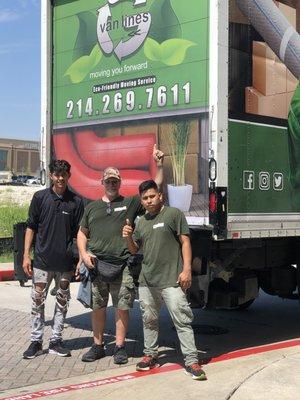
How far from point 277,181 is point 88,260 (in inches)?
80.5

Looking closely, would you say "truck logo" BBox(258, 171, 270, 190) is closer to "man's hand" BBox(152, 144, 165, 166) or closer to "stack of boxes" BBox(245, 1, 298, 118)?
"stack of boxes" BBox(245, 1, 298, 118)

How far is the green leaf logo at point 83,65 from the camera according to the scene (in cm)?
688

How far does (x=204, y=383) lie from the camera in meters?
5.24

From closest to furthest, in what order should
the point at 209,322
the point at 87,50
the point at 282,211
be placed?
the point at 282,211, the point at 87,50, the point at 209,322

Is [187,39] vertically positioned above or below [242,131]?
above

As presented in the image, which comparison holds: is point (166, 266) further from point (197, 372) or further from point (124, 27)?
point (124, 27)

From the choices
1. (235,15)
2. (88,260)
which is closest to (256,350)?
(88,260)

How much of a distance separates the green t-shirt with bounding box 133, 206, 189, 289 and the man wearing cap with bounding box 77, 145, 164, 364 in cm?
44

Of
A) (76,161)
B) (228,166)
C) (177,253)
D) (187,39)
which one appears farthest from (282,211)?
(76,161)

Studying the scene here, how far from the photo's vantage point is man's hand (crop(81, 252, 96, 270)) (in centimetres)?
579

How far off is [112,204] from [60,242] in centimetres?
66

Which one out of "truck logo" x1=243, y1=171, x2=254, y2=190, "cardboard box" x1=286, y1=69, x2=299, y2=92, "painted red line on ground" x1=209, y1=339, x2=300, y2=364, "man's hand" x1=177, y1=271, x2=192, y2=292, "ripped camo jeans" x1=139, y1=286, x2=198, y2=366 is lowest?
"painted red line on ground" x1=209, y1=339, x2=300, y2=364

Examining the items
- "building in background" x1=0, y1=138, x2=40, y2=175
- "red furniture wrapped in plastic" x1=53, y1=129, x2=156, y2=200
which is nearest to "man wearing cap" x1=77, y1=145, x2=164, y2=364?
"red furniture wrapped in plastic" x1=53, y1=129, x2=156, y2=200

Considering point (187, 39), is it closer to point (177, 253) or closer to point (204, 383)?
point (177, 253)
